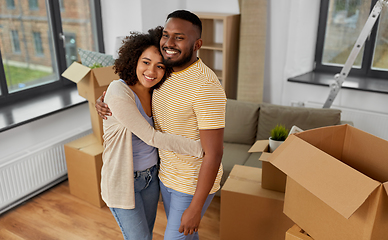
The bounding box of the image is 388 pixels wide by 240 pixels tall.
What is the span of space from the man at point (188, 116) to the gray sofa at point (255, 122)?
126cm

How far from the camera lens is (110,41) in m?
3.71

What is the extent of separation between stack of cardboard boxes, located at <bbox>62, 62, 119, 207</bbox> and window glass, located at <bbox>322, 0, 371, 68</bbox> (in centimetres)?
233

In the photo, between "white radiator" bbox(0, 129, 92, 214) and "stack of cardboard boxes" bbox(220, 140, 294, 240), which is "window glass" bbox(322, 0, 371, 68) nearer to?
"stack of cardboard boxes" bbox(220, 140, 294, 240)

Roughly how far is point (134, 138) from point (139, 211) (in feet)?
1.05

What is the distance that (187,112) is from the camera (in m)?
1.25

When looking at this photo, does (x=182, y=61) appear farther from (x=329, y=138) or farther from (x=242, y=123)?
(x=242, y=123)

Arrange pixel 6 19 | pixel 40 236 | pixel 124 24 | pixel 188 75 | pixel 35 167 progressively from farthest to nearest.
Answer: pixel 124 24 < pixel 6 19 < pixel 35 167 < pixel 40 236 < pixel 188 75

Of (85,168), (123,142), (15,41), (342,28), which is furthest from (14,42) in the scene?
(342,28)

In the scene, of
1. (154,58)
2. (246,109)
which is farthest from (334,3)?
(154,58)

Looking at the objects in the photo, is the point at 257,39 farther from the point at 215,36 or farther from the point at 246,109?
the point at 246,109

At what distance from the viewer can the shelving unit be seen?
10.6 ft

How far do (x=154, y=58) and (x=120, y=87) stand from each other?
0.18m

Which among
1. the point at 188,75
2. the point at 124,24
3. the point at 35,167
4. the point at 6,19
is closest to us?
the point at 188,75

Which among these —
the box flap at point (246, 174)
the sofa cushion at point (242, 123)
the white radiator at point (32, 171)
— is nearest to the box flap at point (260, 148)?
the box flap at point (246, 174)
